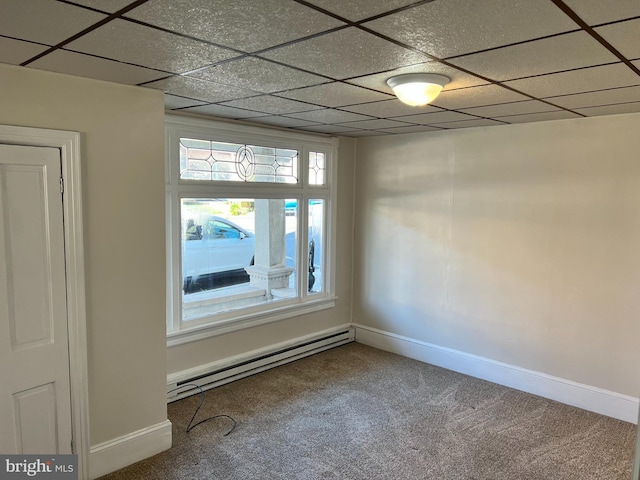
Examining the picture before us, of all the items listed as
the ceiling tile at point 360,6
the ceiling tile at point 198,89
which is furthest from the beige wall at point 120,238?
the ceiling tile at point 360,6

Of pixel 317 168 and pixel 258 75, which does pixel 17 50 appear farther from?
pixel 317 168

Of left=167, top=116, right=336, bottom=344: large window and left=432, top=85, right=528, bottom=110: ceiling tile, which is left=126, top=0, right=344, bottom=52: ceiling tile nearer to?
left=432, top=85, right=528, bottom=110: ceiling tile

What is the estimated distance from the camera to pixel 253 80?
8.00 ft

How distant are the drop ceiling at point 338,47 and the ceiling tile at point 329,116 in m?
0.33

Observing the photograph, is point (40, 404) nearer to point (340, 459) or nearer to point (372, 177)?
point (340, 459)

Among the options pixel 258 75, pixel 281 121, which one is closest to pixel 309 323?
pixel 281 121

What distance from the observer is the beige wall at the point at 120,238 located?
8.16ft

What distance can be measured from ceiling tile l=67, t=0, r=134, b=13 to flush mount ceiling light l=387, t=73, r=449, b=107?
133 centimetres

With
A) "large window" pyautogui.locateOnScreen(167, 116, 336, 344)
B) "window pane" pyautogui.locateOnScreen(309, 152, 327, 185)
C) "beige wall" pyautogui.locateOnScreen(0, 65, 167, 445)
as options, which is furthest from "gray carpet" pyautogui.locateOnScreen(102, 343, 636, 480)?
"window pane" pyautogui.locateOnScreen(309, 152, 327, 185)

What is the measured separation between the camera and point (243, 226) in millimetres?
4234

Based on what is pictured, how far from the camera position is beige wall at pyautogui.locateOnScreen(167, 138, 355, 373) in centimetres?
381

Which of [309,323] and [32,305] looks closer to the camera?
[32,305]

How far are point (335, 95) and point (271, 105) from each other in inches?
23.2

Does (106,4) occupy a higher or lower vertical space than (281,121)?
lower
